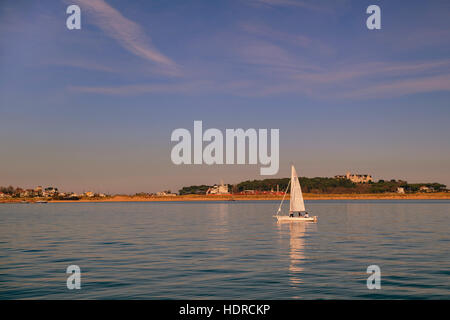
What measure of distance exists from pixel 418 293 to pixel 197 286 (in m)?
14.3

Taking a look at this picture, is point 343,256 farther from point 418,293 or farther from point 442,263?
point 418,293

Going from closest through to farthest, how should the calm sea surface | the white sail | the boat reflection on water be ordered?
the calm sea surface
the boat reflection on water
the white sail

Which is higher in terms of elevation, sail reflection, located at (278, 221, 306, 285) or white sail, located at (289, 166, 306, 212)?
white sail, located at (289, 166, 306, 212)

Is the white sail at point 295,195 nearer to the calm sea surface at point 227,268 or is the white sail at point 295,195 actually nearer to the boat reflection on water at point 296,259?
the boat reflection on water at point 296,259

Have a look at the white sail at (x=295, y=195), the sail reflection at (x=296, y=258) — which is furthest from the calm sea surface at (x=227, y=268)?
the white sail at (x=295, y=195)

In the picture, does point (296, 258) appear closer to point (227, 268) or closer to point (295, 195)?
point (227, 268)

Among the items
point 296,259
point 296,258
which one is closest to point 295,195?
point 296,258

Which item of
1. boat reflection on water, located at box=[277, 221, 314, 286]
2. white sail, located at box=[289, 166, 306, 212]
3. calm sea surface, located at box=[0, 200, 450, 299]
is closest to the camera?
calm sea surface, located at box=[0, 200, 450, 299]

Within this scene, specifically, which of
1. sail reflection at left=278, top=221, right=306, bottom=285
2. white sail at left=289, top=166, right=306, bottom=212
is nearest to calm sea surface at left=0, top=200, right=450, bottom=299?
sail reflection at left=278, top=221, right=306, bottom=285

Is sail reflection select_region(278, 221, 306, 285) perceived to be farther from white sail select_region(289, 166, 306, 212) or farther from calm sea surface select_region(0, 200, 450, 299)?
white sail select_region(289, 166, 306, 212)

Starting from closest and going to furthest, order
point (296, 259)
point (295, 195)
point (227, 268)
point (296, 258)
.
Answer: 1. point (227, 268)
2. point (296, 259)
3. point (296, 258)
4. point (295, 195)

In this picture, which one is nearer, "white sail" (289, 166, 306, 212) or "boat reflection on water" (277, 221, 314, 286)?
"boat reflection on water" (277, 221, 314, 286)
